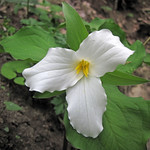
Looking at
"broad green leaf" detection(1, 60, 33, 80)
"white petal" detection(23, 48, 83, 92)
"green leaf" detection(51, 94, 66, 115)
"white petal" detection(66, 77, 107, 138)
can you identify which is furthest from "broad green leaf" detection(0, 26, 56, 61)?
"green leaf" detection(51, 94, 66, 115)

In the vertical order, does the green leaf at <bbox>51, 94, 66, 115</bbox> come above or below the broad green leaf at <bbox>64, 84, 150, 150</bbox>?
below

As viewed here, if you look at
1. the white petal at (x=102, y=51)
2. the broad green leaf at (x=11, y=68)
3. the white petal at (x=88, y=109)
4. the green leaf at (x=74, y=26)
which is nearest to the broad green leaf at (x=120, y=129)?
the white petal at (x=88, y=109)

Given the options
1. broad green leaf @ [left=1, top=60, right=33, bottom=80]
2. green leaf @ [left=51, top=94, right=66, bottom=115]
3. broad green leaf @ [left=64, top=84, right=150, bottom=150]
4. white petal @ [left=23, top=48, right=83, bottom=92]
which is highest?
white petal @ [left=23, top=48, right=83, bottom=92]

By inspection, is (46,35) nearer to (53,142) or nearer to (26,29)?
(26,29)

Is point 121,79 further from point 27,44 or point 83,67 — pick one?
point 27,44

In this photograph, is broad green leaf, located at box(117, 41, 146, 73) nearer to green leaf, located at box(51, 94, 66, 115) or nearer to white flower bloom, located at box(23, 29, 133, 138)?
white flower bloom, located at box(23, 29, 133, 138)

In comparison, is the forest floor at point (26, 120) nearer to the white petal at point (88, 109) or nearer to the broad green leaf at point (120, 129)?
the broad green leaf at point (120, 129)
